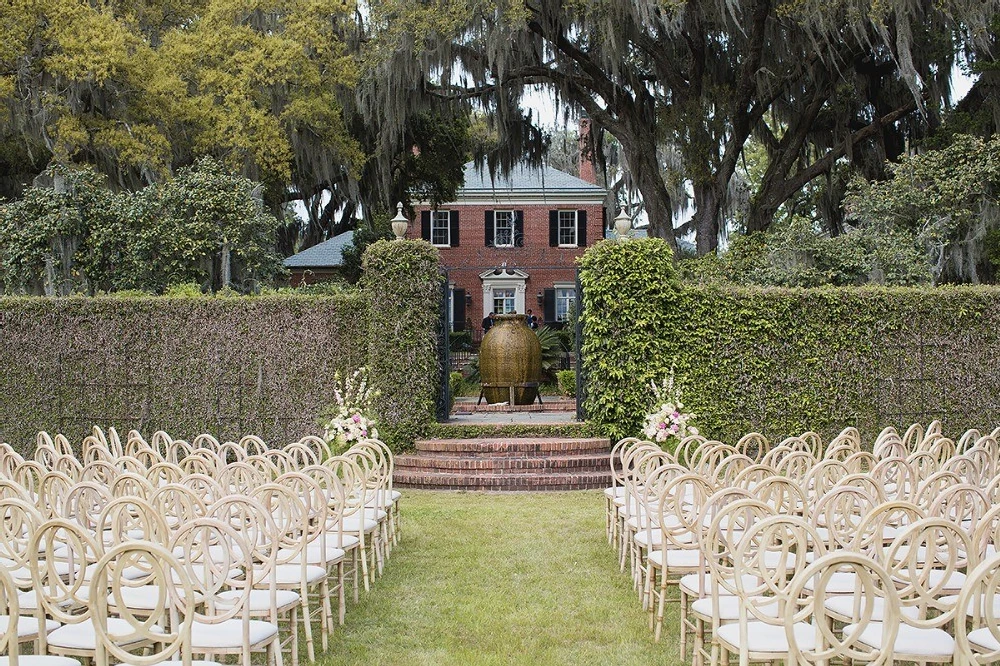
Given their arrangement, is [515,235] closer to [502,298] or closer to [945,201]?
[502,298]

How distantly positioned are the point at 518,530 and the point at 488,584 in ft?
5.90

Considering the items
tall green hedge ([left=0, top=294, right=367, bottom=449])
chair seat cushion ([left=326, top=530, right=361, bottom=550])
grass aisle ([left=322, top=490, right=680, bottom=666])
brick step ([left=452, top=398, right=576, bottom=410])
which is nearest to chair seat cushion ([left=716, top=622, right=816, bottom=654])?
grass aisle ([left=322, top=490, right=680, bottom=666])

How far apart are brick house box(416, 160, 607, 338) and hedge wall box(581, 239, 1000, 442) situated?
55.7ft

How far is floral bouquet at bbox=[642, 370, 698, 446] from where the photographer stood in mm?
10273

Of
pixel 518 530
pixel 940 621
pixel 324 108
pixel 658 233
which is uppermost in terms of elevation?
pixel 324 108

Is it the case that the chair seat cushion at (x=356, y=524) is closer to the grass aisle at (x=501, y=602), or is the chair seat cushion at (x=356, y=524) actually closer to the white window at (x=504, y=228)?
the grass aisle at (x=501, y=602)

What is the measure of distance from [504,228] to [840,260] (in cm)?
1558

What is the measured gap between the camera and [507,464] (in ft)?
33.1

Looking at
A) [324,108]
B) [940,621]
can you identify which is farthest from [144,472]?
[324,108]

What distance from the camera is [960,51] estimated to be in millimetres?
16141

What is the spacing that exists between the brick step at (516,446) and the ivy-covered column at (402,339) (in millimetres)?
349

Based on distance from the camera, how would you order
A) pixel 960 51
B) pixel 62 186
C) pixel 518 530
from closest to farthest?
pixel 518 530, pixel 62 186, pixel 960 51

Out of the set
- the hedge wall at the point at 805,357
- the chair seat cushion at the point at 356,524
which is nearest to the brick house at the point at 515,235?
the hedge wall at the point at 805,357

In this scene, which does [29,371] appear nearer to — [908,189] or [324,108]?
[324,108]
